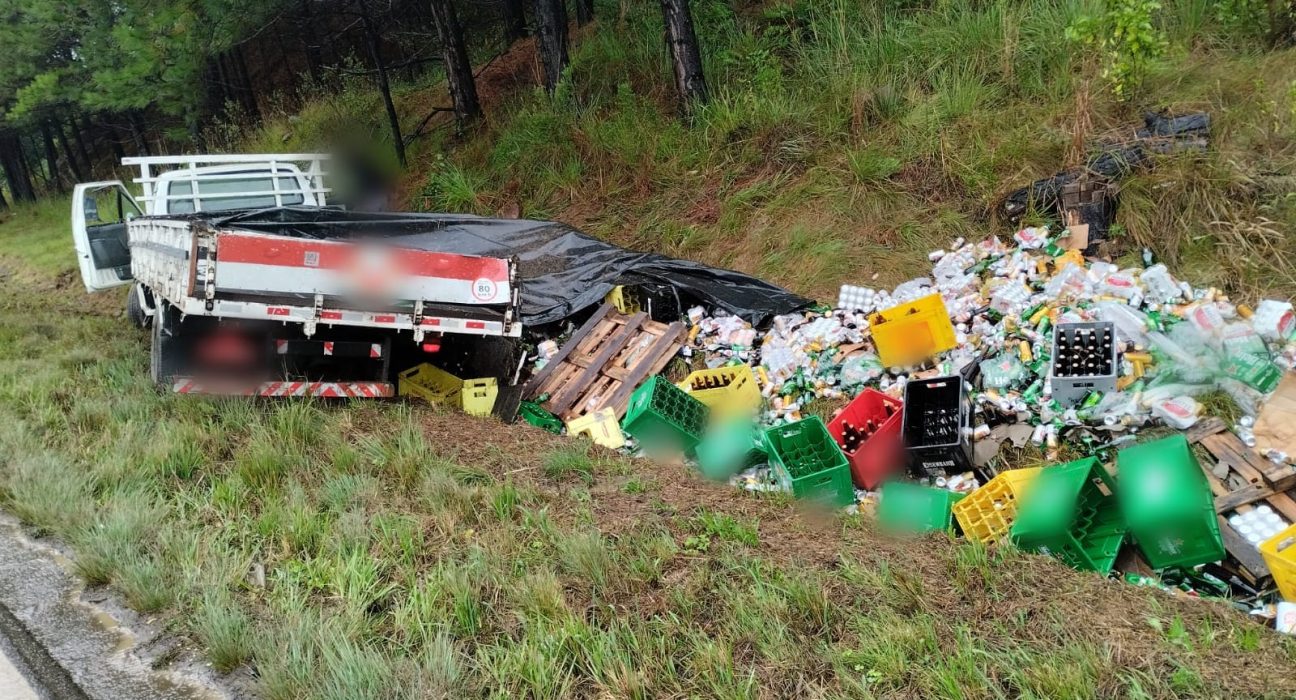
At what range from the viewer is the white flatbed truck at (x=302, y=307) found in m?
5.51

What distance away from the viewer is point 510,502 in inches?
173

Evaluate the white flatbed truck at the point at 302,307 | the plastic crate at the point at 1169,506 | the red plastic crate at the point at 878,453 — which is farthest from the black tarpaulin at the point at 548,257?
the plastic crate at the point at 1169,506

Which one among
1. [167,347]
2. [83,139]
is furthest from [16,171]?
[167,347]

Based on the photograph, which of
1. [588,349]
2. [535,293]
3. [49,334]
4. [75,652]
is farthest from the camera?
[49,334]

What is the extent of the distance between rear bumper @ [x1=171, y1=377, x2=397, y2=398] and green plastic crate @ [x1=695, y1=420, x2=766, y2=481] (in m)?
2.61

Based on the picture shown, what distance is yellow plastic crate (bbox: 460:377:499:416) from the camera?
265 inches

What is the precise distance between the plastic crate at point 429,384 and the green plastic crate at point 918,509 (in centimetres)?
371

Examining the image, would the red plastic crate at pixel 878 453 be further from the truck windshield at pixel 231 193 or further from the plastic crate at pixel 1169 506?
the truck windshield at pixel 231 193

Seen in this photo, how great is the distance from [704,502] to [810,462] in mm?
970

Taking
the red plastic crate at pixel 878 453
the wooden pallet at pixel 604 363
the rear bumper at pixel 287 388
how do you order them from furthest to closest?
the wooden pallet at pixel 604 363 < the rear bumper at pixel 287 388 < the red plastic crate at pixel 878 453

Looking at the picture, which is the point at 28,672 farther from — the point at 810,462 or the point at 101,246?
the point at 101,246

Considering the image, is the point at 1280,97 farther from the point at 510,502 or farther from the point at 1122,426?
the point at 510,502

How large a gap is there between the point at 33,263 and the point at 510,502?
742 inches

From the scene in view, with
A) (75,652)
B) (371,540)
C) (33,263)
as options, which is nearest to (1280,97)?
(371,540)
